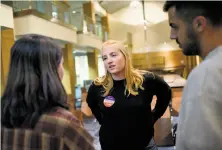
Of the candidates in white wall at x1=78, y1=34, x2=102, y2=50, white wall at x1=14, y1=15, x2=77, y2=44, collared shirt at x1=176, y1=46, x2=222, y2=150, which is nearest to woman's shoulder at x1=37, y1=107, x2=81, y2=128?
collared shirt at x1=176, y1=46, x2=222, y2=150

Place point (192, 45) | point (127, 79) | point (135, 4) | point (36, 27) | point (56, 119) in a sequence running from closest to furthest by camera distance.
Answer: point (192, 45) < point (56, 119) < point (127, 79) < point (36, 27) < point (135, 4)

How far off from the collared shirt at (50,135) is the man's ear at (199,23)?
519 millimetres

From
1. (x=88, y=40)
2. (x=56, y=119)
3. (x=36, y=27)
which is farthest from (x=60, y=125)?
(x=88, y=40)

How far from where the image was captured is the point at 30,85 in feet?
3.21

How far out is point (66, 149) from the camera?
96 cm

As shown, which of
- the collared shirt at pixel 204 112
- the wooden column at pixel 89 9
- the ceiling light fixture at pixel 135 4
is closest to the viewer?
the collared shirt at pixel 204 112

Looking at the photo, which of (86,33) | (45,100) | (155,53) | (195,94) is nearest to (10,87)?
(45,100)

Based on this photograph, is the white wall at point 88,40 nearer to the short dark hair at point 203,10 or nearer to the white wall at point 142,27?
the white wall at point 142,27

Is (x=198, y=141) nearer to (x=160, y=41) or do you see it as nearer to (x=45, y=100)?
(x=45, y=100)

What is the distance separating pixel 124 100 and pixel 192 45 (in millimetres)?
868

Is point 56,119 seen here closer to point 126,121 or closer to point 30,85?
point 30,85

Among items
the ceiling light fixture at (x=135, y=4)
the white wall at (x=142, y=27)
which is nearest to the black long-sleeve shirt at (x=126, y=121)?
the white wall at (x=142, y=27)

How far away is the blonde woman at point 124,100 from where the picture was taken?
162 centimetres

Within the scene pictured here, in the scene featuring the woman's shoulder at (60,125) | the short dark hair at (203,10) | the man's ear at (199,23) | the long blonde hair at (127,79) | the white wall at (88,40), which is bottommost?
the woman's shoulder at (60,125)
